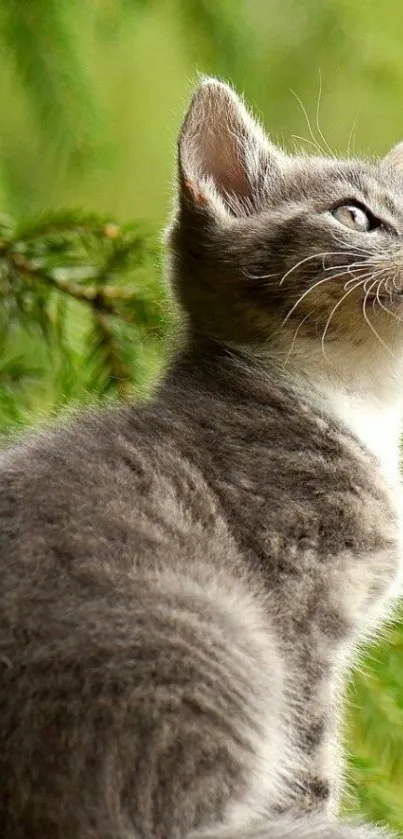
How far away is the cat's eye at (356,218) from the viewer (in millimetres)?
1109

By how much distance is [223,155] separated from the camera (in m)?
1.16

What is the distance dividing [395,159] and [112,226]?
0.38m

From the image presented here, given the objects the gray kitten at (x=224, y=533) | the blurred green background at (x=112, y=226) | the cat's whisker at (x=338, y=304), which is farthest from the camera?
the blurred green background at (x=112, y=226)

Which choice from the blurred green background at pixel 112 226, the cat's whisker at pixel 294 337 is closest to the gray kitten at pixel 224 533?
the cat's whisker at pixel 294 337

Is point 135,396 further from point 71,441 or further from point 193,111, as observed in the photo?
point 193,111

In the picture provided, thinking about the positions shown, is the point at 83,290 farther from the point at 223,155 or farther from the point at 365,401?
the point at 365,401

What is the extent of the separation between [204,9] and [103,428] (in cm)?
67

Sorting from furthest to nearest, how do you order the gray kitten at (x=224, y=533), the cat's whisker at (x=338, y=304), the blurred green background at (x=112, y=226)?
the blurred green background at (x=112, y=226), the cat's whisker at (x=338, y=304), the gray kitten at (x=224, y=533)

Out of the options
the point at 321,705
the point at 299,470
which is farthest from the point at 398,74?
the point at 321,705

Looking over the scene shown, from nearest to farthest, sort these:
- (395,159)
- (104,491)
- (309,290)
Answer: (104,491)
(309,290)
(395,159)

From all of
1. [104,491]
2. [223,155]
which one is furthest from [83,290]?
[104,491]

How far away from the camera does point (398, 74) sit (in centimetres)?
147

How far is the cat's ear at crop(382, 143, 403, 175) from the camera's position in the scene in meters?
1.27

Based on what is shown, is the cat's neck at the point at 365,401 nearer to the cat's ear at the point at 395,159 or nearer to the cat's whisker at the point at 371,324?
the cat's whisker at the point at 371,324
